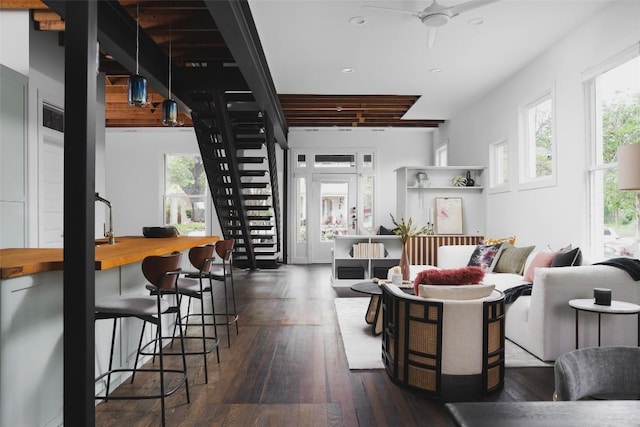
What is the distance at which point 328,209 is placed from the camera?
10.8m

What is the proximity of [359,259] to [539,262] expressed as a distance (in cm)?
338

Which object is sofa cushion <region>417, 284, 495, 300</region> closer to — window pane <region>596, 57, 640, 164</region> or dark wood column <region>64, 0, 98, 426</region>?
dark wood column <region>64, 0, 98, 426</region>

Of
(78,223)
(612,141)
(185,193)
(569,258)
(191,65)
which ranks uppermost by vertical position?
(191,65)

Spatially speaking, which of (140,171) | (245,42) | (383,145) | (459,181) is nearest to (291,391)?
(245,42)

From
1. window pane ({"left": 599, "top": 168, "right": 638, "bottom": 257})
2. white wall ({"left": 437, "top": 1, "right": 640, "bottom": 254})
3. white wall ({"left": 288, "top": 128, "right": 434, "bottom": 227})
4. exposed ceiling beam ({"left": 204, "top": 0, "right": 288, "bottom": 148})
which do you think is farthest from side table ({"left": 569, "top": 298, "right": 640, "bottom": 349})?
white wall ({"left": 288, "top": 128, "right": 434, "bottom": 227})

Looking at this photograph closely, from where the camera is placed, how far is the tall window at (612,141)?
4.14 metres

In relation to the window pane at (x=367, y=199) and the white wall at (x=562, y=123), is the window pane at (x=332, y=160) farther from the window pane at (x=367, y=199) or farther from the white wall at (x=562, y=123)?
the white wall at (x=562, y=123)

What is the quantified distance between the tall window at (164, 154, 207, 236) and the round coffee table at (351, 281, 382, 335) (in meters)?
6.83

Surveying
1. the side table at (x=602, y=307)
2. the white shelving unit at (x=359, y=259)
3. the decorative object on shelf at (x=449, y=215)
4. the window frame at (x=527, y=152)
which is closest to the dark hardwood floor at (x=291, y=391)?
the side table at (x=602, y=307)

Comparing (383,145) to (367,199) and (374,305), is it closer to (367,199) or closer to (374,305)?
(367,199)

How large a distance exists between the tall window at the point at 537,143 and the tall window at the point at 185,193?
701 cm

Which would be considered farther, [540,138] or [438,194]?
[438,194]

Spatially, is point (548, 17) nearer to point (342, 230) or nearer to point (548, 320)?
point (548, 320)

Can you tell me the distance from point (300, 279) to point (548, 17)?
18.0 ft
